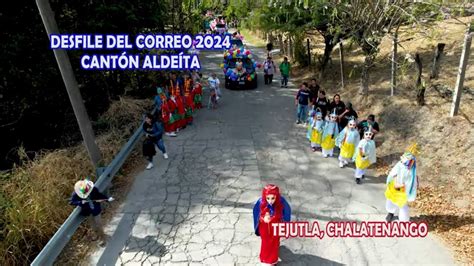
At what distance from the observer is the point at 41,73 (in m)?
9.61

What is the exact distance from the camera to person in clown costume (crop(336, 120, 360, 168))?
27.6ft

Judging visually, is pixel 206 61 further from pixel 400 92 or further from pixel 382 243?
pixel 382 243

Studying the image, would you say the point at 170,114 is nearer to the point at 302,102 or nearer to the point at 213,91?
the point at 213,91

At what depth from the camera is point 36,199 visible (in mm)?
6430

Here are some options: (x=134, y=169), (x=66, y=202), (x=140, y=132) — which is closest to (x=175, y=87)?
(x=140, y=132)

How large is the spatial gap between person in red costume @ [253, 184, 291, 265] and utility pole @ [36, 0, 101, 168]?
3.91 meters

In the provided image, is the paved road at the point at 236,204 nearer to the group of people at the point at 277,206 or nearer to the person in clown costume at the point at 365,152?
the group of people at the point at 277,206

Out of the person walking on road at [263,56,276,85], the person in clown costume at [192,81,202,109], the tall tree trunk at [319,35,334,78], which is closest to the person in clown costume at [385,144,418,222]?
the person in clown costume at [192,81,202,109]

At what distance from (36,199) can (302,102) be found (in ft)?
26.3

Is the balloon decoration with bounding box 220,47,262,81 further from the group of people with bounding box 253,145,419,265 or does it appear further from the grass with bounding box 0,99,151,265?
the group of people with bounding box 253,145,419,265

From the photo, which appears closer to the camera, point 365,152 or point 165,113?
point 365,152

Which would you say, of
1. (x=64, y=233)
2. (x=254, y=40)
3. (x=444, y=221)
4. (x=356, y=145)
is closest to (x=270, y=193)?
(x=64, y=233)

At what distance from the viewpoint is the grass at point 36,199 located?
19.6ft

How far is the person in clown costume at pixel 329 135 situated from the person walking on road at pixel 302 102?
193 centimetres
